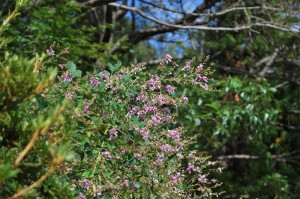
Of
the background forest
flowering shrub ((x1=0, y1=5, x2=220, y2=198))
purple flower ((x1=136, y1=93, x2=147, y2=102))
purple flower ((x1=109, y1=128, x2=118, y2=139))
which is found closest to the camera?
the background forest

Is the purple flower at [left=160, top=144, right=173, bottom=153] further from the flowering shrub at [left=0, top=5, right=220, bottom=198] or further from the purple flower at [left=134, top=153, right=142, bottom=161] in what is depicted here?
the purple flower at [left=134, top=153, right=142, bottom=161]

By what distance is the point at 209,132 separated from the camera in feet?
24.5

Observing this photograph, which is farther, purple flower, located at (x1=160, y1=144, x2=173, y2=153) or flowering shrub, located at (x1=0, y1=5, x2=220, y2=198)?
purple flower, located at (x1=160, y1=144, x2=173, y2=153)

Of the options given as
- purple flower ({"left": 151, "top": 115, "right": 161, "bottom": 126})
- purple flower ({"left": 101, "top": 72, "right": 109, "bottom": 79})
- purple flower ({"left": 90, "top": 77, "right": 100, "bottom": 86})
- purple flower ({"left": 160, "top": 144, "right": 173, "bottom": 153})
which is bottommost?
purple flower ({"left": 160, "top": 144, "right": 173, "bottom": 153})

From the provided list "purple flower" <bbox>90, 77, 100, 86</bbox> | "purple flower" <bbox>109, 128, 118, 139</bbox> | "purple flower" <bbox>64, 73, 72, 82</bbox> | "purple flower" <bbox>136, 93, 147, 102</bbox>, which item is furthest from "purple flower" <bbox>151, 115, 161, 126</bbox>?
"purple flower" <bbox>64, 73, 72, 82</bbox>

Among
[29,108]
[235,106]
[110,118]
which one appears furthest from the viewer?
[235,106]

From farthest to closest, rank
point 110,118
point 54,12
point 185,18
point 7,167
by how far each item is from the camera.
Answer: point 185,18
point 54,12
point 110,118
point 7,167

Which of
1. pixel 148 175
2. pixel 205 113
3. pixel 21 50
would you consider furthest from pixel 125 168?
pixel 205 113

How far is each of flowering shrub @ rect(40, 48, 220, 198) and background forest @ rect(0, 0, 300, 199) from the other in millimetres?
11

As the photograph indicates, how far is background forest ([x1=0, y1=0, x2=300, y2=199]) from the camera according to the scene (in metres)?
1.96

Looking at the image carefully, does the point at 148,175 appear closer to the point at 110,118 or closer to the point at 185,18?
the point at 110,118

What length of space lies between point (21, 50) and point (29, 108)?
3.06m

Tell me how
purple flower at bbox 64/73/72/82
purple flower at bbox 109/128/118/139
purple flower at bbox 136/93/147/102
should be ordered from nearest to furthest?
purple flower at bbox 109/128/118/139
purple flower at bbox 64/73/72/82
purple flower at bbox 136/93/147/102

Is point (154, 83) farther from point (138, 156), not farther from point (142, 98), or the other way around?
point (138, 156)
